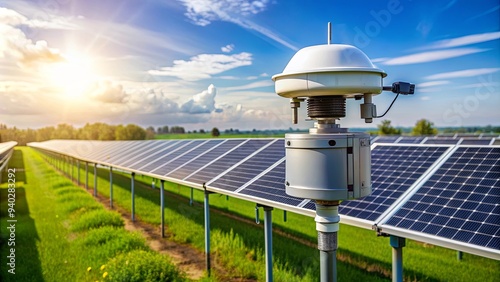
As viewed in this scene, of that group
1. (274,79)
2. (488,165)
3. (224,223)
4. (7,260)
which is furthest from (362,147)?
(224,223)

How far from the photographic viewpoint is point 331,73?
90.3 inches

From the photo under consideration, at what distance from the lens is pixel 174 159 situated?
12.8 metres

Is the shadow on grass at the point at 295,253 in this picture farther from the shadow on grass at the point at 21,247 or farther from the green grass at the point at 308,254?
the shadow on grass at the point at 21,247

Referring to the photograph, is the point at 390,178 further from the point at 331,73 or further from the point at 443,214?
the point at 331,73

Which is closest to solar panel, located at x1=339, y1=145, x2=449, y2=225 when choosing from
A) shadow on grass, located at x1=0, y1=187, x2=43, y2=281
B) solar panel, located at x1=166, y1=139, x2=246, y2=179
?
solar panel, located at x1=166, y1=139, x2=246, y2=179

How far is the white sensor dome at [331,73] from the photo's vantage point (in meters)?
2.30

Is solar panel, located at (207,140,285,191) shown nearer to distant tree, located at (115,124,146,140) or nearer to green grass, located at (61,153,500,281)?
green grass, located at (61,153,500,281)

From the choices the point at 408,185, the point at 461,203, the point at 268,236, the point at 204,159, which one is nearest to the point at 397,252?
the point at 461,203

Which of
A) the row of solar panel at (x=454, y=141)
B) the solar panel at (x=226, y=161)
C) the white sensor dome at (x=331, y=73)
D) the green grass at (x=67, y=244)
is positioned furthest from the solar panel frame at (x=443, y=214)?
the row of solar panel at (x=454, y=141)

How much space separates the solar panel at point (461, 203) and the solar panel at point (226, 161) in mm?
4617

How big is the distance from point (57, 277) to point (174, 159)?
5.74 metres

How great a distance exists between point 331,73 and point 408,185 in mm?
4074

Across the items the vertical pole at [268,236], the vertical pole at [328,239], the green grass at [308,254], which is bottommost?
the green grass at [308,254]

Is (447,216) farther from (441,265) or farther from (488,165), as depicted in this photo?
(441,265)
